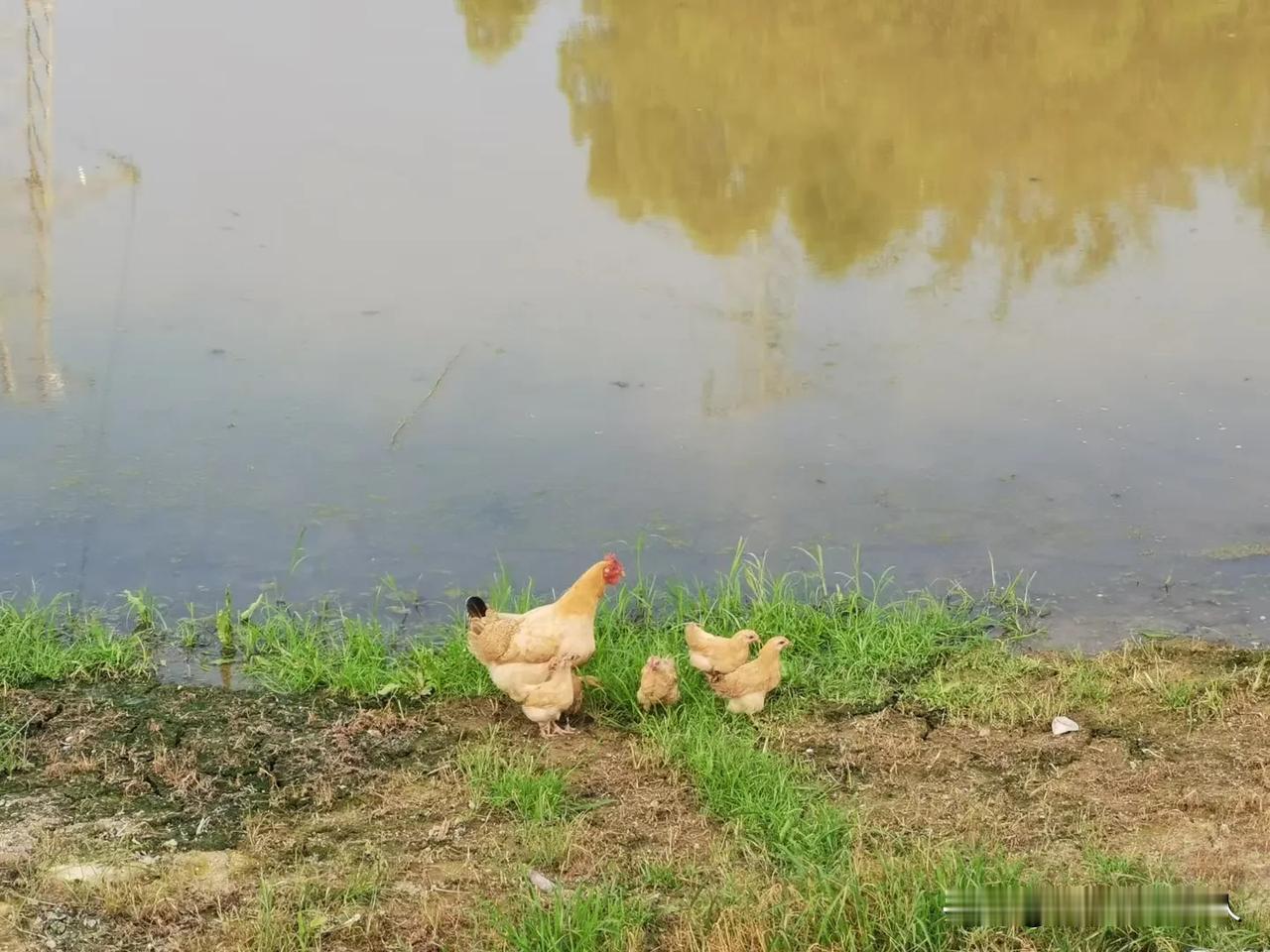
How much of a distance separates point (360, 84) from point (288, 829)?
7.12m

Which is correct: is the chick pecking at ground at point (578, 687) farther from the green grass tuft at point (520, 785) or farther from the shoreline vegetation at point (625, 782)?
the green grass tuft at point (520, 785)

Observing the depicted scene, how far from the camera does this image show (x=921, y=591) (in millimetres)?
5074

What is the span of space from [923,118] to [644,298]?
115 inches

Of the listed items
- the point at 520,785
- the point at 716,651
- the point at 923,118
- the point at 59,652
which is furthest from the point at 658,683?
the point at 923,118

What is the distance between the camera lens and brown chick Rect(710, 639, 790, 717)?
169 inches

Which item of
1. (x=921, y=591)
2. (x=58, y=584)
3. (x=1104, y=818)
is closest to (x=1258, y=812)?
(x=1104, y=818)

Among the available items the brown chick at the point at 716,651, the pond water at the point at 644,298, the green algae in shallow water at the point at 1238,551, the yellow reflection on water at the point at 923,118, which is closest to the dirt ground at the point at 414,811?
the brown chick at the point at 716,651

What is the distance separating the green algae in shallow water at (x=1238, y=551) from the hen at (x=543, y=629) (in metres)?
2.33

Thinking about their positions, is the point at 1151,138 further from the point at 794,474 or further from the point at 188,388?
the point at 188,388

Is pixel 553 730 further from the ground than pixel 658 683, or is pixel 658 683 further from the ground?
pixel 658 683

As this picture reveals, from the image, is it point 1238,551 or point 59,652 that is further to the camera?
point 1238,551

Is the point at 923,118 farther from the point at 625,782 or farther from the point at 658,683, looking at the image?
the point at 625,782

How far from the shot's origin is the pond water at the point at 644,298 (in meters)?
5.40

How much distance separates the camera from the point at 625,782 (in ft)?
13.3
